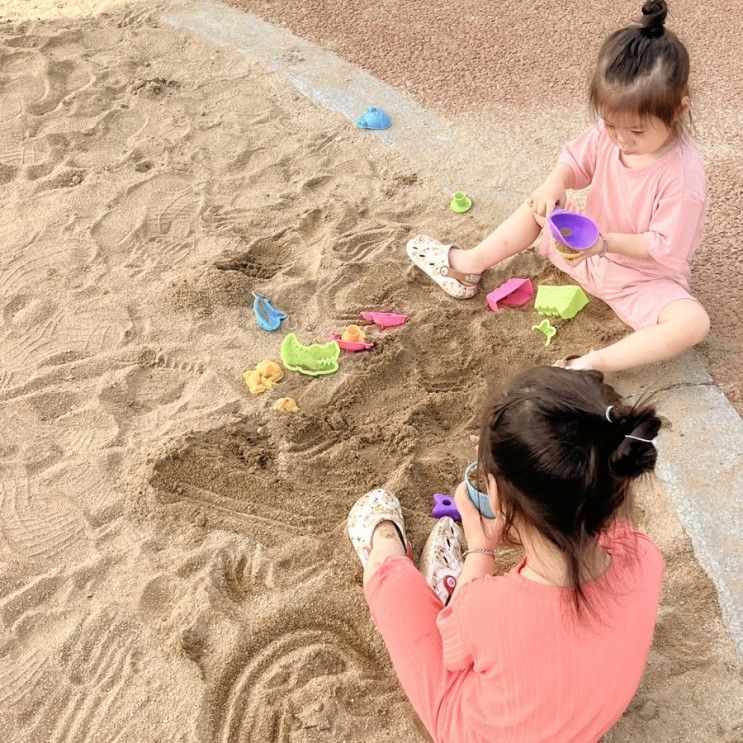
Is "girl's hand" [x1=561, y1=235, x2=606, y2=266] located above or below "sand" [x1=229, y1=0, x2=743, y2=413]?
above

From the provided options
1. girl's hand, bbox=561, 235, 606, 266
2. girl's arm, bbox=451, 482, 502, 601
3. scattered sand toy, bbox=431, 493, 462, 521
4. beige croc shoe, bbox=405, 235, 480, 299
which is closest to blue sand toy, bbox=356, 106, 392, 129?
beige croc shoe, bbox=405, 235, 480, 299

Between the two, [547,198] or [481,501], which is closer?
[481,501]

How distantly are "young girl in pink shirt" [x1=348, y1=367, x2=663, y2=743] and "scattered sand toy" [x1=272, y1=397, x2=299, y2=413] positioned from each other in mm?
945

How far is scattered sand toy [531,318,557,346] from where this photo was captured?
2764 mm

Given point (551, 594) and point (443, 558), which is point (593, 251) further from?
point (551, 594)

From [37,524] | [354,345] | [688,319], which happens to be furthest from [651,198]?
[37,524]

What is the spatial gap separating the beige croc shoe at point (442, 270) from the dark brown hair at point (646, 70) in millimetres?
837

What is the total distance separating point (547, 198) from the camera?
8.89 feet

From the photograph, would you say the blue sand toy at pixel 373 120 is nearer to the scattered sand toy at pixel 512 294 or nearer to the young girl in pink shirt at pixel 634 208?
the young girl in pink shirt at pixel 634 208

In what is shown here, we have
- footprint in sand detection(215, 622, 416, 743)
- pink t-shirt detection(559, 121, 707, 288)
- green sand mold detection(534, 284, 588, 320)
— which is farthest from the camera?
green sand mold detection(534, 284, 588, 320)

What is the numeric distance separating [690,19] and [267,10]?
245 centimetres

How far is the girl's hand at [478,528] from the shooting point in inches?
78.0

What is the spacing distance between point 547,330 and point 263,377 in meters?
1.00

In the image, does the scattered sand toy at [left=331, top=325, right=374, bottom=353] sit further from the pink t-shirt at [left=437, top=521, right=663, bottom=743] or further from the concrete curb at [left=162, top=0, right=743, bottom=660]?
the pink t-shirt at [left=437, top=521, right=663, bottom=743]
